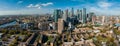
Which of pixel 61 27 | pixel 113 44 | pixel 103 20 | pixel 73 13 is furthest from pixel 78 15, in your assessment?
pixel 113 44

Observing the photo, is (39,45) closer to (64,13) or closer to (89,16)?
(64,13)

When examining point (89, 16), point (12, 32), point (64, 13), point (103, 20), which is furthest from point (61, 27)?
point (89, 16)

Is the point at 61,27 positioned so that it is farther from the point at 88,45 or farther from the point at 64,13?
the point at 64,13

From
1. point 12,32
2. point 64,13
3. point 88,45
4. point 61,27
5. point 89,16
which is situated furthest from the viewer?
point 89,16

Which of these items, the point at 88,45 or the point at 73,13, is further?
the point at 73,13

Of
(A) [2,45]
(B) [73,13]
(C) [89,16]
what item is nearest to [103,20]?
(C) [89,16]

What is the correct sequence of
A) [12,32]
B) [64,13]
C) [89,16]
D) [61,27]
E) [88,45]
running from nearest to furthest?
1. [88,45]
2. [12,32]
3. [61,27]
4. [64,13]
5. [89,16]

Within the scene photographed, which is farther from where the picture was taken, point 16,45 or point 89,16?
point 89,16

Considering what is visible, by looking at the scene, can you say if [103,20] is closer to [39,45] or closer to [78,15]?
[78,15]
